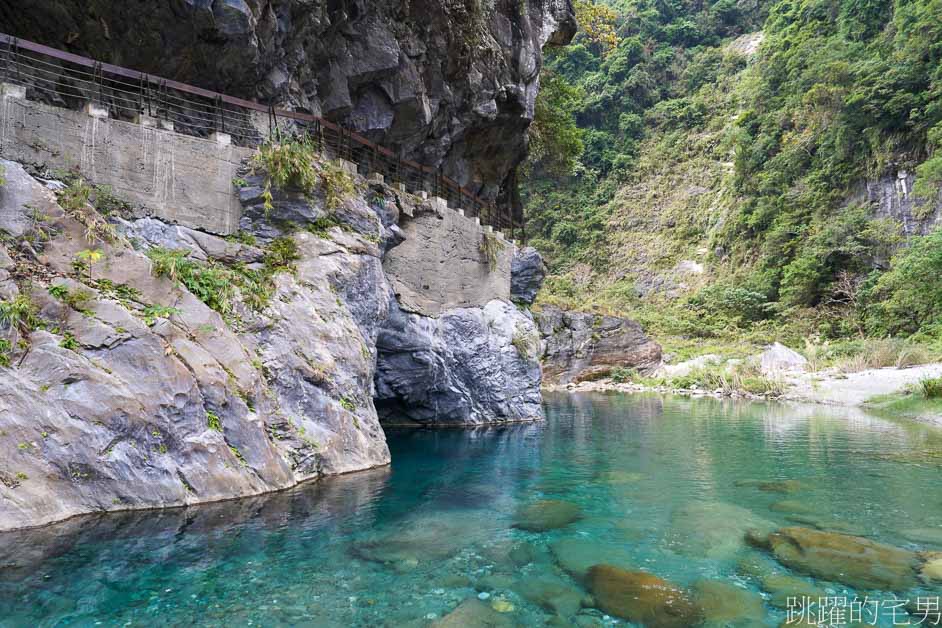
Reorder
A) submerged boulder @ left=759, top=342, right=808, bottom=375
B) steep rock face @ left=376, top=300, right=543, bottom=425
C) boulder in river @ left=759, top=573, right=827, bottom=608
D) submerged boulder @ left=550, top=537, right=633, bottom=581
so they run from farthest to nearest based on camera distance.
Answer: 1. submerged boulder @ left=759, top=342, right=808, bottom=375
2. steep rock face @ left=376, top=300, right=543, bottom=425
3. submerged boulder @ left=550, top=537, right=633, bottom=581
4. boulder in river @ left=759, top=573, right=827, bottom=608

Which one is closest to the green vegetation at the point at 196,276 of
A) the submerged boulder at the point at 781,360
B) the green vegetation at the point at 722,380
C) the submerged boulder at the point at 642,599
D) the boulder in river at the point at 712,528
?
Answer: the submerged boulder at the point at 642,599

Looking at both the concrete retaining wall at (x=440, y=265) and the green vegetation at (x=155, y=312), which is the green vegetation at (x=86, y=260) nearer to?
the green vegetation at (x=155, y=312)

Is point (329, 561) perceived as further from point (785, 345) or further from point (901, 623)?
point (785, 345)

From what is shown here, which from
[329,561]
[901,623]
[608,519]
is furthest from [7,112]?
[901,623]

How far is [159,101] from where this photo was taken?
1212 centimetres

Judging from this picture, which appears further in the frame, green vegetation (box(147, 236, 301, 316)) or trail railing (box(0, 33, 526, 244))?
trail railing (box(0, 33, 526, 244))

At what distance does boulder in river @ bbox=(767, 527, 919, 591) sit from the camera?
5867 millimetres

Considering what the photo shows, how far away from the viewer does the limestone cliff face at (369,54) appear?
41.6 ft

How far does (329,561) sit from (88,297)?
548 centimetres

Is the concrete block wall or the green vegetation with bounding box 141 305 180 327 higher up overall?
the concrete block wall

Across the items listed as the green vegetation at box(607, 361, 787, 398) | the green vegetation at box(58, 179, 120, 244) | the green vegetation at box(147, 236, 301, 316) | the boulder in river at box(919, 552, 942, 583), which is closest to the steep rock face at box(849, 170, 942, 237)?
the green vegetation at box(607, 361, 787, 398)

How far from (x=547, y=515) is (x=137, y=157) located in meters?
9.93

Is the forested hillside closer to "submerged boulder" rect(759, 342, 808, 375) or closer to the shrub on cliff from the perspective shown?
the shrub on cliff

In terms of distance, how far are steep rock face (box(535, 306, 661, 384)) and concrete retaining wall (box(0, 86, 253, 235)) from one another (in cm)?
2648
